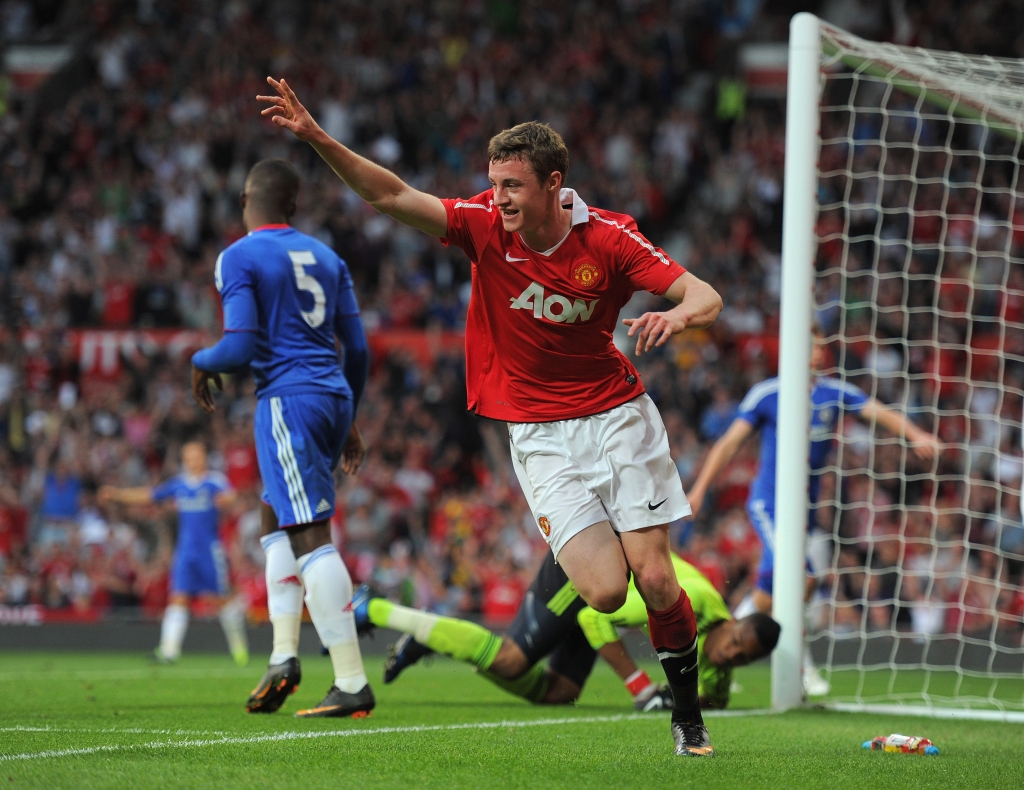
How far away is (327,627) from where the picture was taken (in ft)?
16.9

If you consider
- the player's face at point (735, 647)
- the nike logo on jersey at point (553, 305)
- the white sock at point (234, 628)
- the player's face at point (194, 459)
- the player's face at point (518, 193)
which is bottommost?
the white sock at point (234, 628)

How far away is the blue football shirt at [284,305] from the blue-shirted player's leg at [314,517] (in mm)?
129

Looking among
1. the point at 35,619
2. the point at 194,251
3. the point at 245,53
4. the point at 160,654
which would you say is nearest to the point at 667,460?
the point at 160,654

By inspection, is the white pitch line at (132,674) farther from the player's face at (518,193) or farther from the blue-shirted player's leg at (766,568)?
the player's face at (518,193)

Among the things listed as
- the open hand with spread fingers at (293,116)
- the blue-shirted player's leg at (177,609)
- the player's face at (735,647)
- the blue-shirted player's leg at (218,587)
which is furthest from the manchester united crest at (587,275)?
the blue-shirted player's leg at (218,587)

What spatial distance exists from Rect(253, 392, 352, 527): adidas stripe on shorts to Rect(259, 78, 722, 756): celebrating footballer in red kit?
1108 millimetres

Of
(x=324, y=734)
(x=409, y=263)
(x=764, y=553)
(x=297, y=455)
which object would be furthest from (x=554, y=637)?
(x=409, y=263)

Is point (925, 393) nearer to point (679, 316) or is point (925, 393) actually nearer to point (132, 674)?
point (132, 674)

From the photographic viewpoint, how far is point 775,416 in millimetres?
7754

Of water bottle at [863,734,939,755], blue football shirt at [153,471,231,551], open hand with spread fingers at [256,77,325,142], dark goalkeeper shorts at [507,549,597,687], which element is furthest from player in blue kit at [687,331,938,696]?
blue football shirt at [153,471,231,551]

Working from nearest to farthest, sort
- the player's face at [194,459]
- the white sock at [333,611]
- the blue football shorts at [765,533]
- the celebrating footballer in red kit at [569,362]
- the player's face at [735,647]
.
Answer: the celebrating footballer in red kit at [569,362] → the white sock at [333,611] → the player's face at [735,647] → the blue football shorts at [765,533] → the player's face at [194,459]

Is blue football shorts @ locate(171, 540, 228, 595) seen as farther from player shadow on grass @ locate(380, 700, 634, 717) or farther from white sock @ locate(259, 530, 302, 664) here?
white sock @ locate(259, 530, 302, 664)

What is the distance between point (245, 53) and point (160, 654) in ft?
41.5

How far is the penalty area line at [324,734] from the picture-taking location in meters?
3.73
